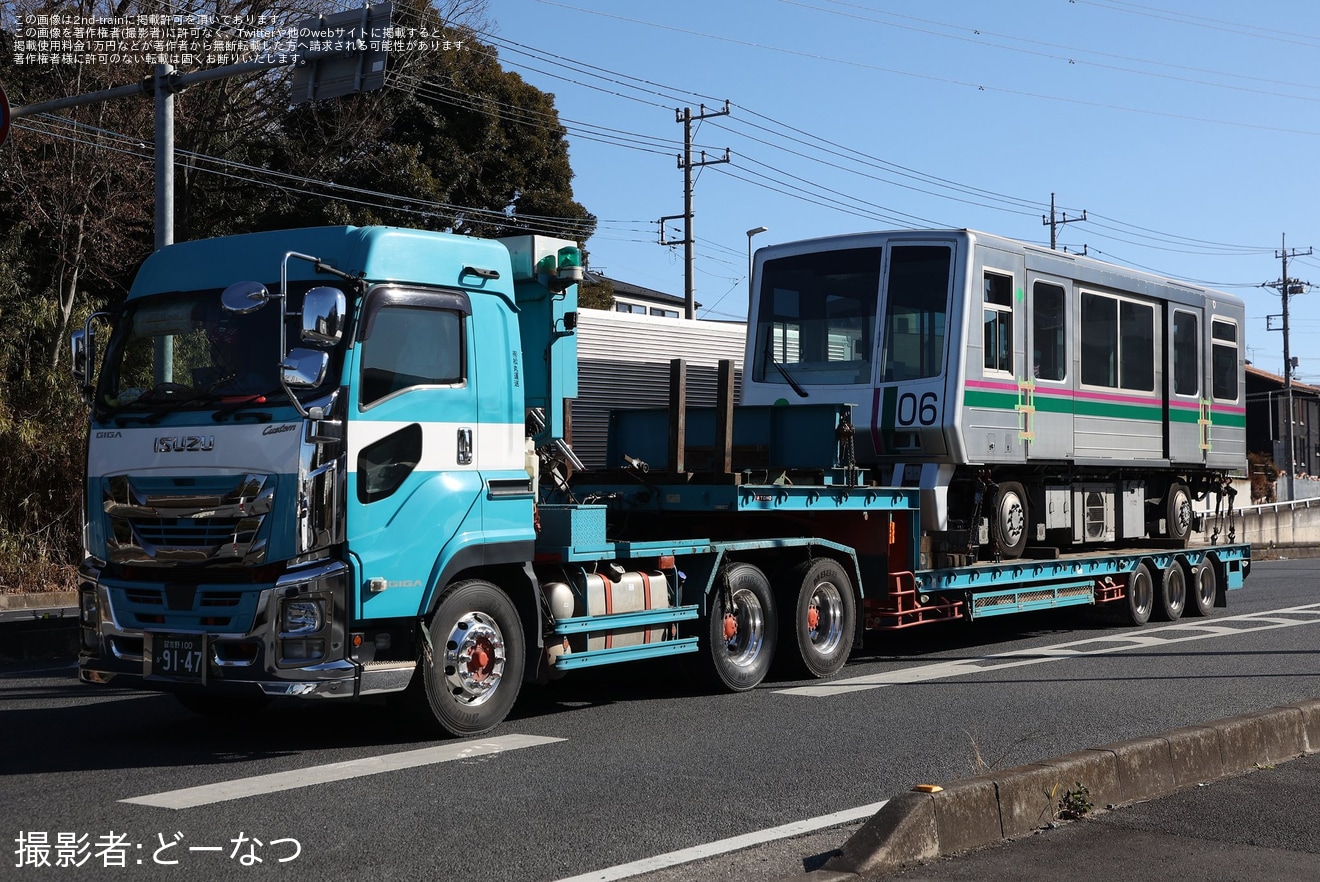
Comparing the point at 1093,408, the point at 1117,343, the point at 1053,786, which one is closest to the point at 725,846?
the point at 1053,786

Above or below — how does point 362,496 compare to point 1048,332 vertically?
below

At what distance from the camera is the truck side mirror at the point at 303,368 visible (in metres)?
7.31

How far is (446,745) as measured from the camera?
318 inches

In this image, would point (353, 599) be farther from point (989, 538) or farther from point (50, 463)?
point (50, 463)

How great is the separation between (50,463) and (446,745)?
12629mm

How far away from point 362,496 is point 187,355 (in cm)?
147

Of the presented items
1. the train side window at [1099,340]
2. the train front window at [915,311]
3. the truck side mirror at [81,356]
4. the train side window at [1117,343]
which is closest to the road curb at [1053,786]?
the train front window at [915,311]

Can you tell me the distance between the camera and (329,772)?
24.0 ft

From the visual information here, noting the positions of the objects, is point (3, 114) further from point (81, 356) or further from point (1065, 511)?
point (1065, 511)

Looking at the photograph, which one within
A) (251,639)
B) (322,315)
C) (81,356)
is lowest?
(251,639)

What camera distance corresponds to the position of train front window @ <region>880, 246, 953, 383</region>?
41.3 ft

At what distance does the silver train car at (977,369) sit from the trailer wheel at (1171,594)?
78cm

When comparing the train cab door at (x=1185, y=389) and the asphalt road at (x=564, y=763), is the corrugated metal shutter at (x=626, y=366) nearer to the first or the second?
the train cab door at (x=1185, y=389)

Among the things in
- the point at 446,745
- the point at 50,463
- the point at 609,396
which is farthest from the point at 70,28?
the point at 446,745
